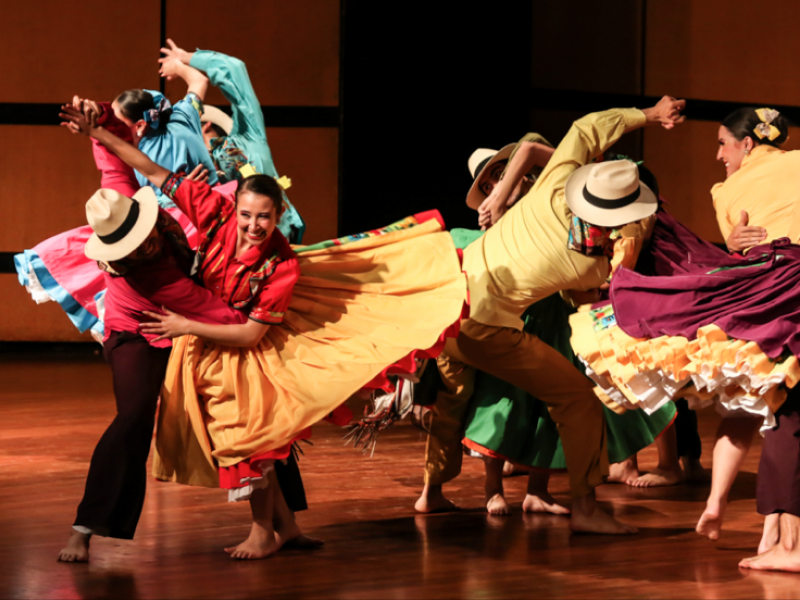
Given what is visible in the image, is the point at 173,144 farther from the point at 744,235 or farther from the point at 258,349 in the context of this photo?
the point at 744,235

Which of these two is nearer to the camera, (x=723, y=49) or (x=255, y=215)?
(x=255, y=215)

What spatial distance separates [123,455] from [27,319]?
5566 millimetres

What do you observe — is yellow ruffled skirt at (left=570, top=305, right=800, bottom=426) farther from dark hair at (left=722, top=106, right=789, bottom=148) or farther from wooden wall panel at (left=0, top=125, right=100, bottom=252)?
wooden wall panel at (left=0, top=125, right=100, bottom=252)

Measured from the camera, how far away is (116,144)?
3145mm

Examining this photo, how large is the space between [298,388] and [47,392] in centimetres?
361

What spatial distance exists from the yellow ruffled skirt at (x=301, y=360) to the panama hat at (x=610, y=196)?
0.45 metres

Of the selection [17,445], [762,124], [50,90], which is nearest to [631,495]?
[762,124]

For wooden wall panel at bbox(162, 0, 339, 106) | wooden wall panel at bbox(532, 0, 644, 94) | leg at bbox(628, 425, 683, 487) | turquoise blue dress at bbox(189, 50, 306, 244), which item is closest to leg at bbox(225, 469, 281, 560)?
leg at bbox(628, 425, 683, 487)

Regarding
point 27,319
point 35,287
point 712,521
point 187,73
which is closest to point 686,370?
point 712,521

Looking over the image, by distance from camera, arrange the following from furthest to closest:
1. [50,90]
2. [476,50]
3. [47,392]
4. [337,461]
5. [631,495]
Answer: [50,90] < [476,50] < [47,392] < [337,461] < [631,495]

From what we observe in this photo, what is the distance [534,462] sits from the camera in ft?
11.9

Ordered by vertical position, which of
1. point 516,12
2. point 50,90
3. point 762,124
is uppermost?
point 516,12

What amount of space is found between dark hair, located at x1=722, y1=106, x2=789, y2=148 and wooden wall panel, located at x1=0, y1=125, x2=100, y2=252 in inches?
215

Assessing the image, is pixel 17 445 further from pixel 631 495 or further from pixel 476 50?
pixel 476 50
